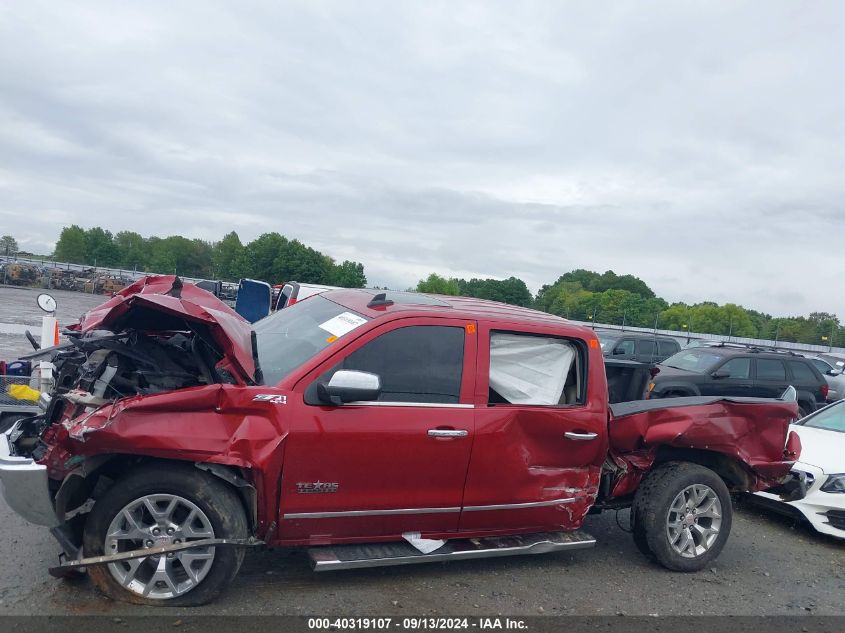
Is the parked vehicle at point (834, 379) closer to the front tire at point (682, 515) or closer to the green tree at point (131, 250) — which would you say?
the front tire at point (682, 515)

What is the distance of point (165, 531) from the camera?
150 inches

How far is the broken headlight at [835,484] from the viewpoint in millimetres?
6164

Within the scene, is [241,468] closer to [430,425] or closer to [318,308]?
[430,425]

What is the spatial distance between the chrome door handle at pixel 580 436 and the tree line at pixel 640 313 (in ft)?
113

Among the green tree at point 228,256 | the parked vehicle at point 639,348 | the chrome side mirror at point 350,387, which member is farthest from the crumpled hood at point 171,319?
the green tree at point 228,256

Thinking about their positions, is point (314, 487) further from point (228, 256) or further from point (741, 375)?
point (228, 256)

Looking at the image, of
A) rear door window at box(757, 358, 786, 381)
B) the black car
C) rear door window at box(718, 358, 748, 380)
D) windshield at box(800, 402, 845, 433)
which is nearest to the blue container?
windshield at box(800, 402, 845, 433)

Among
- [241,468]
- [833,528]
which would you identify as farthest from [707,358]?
[241,468]

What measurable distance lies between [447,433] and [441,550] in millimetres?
798

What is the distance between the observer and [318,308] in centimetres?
530

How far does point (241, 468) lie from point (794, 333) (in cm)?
6192

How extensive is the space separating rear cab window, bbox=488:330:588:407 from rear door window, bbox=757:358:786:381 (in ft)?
36.4

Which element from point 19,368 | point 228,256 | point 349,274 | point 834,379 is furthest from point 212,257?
point 19,368

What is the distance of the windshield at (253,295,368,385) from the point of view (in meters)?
4.38
